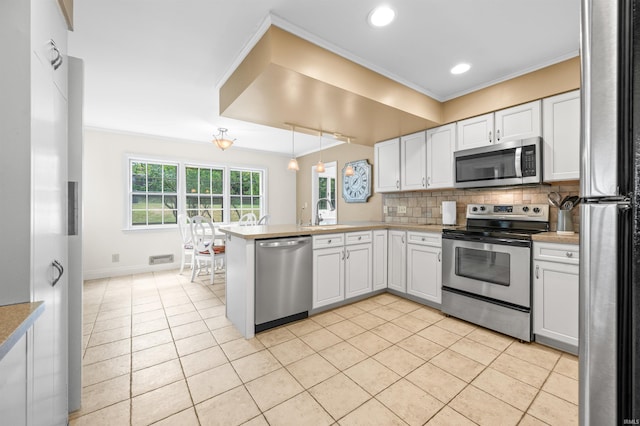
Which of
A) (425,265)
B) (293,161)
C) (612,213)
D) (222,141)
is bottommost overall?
(425,265)

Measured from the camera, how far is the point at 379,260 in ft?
11.0

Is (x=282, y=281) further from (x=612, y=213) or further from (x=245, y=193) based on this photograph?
(x=245, y=193)

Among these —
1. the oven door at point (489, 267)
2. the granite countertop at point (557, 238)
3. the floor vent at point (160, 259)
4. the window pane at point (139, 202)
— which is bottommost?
the floor vent at point (160, 259)

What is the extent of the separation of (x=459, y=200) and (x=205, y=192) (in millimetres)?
4560

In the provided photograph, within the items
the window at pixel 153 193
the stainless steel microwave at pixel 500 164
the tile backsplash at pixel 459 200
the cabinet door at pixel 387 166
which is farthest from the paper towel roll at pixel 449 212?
the window at pixel 153 193

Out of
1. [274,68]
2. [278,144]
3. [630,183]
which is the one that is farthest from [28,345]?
[278,144]

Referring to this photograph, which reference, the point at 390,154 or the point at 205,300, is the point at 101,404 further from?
the point at 390,154

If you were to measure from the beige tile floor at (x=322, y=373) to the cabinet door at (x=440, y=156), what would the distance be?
59.3 inches

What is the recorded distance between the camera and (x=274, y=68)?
1931 millimetres

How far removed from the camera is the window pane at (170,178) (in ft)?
16.3

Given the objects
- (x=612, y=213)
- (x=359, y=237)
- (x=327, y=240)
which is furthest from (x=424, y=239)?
(x=612, y=213)

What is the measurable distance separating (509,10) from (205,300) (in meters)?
3.94

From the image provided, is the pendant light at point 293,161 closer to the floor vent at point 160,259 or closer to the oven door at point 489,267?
the oven door at point 489,267

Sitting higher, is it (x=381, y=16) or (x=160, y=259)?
(x=381, y=16)
